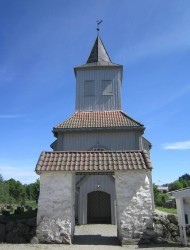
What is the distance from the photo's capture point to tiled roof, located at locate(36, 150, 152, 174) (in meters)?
10.8

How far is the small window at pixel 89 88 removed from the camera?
23.2m

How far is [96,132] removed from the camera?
19.8m

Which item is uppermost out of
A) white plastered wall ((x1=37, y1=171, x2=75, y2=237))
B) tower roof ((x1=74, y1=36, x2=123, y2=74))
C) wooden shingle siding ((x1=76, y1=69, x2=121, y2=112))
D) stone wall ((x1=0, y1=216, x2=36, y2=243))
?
tower roof ((x1=74, y1=36, x2=123, y2=74))

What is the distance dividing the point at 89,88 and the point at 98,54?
15.6 ft

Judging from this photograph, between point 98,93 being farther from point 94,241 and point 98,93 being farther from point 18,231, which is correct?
point 18,231

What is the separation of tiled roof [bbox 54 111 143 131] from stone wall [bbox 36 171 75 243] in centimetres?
900

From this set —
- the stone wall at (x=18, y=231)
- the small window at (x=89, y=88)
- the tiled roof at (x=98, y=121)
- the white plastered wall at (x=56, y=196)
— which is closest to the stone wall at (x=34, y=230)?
the stone wall at (x=18, y=231)

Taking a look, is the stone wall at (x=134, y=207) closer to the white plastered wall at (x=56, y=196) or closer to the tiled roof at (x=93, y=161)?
the tiled roof at (x=93, y=161)

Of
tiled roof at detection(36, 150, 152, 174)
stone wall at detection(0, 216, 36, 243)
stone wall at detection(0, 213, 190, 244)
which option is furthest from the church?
stone wall at detection(0, 216, 36, 243)

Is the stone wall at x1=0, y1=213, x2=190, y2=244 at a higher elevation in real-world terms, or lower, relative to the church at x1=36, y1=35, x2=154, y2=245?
lower

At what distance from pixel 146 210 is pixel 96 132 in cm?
1004

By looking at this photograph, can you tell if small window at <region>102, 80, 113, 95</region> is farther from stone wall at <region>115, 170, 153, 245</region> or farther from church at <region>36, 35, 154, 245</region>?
stone wall at <region>115, 170, 153, 245</region>

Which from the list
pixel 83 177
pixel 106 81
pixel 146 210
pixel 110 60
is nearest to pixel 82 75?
pixel 106 81

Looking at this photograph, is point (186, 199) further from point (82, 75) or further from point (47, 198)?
point (82, 75)
